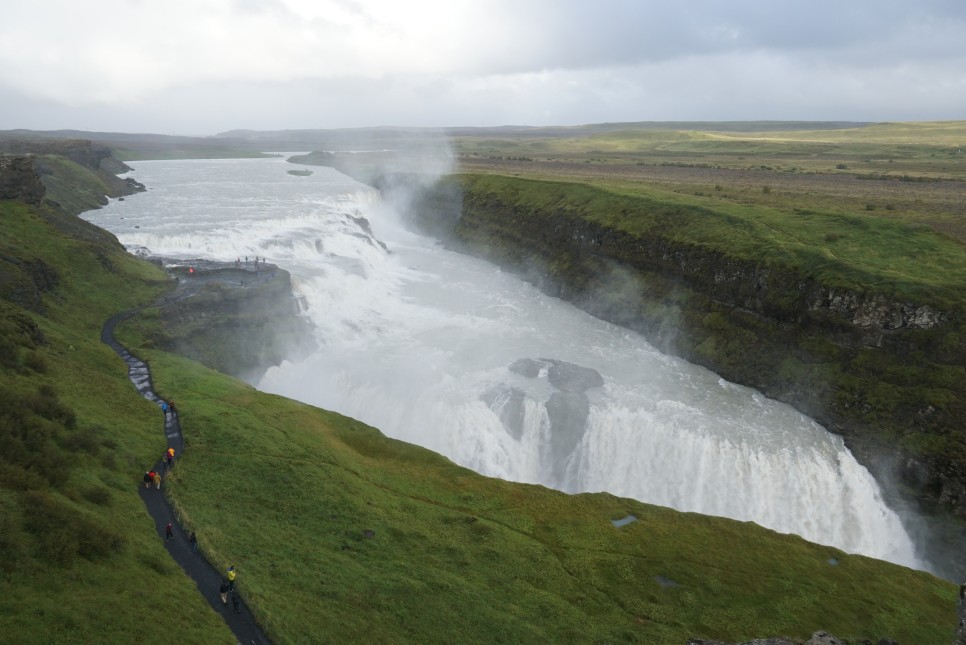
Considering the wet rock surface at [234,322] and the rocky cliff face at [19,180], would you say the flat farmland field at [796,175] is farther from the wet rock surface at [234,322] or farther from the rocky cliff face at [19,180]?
the rocky cliff face at [19,180]

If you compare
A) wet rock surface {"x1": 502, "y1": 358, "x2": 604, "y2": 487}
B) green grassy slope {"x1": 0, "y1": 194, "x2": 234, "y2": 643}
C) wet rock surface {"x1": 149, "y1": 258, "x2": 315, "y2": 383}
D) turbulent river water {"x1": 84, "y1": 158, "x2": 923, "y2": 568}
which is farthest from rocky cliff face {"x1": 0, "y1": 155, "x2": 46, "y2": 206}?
wet rock surface {"x1": 502, "y1": 358, "x2": 604, "y2": 487}

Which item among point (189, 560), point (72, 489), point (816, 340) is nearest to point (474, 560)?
point (189, 560)

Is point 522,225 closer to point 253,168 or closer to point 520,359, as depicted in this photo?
point 520,359

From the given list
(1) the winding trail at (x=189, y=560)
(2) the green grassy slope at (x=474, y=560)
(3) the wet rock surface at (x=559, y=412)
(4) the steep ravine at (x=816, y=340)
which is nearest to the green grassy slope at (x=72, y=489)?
(1) the winding trail at (x=189, y=560)

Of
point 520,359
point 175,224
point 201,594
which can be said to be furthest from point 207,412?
point 175,224

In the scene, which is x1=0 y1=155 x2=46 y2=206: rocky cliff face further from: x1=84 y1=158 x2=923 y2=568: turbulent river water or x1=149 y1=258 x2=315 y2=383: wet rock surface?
x1=149 y1=258 x2=315 y2=383: wet rock surface

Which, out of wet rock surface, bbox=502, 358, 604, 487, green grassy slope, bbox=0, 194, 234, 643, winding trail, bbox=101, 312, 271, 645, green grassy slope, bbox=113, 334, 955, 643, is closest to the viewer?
green grassy slope, bbox=0, 194, 234, 643

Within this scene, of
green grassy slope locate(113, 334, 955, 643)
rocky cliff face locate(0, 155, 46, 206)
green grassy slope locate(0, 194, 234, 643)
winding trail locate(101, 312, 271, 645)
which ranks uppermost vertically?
rocky cliff face locate(0, 155, 46, 206)
